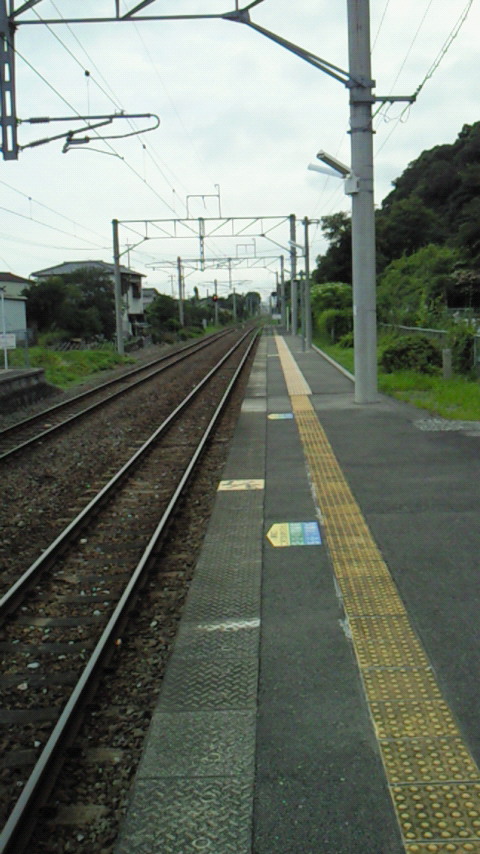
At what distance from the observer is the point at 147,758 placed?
3809mm

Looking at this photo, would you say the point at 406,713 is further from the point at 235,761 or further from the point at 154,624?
the point at 154,624

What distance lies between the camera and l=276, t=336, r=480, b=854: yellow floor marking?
3.21m

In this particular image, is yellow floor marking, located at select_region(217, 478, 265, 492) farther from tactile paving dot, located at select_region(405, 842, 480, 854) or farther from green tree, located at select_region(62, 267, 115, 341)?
green tree, located at select_region(62, 267, 115, 341)

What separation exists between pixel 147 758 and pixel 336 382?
18587mm

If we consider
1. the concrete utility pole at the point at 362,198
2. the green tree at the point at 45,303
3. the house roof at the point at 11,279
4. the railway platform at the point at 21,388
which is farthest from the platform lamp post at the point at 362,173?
the house roof at the point at 11,279

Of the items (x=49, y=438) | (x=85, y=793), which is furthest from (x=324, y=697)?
(x=49, y=438)

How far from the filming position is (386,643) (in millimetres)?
4891

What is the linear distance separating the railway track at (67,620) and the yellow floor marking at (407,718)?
4.72 feet

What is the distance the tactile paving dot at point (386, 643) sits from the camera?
4656 millimetres

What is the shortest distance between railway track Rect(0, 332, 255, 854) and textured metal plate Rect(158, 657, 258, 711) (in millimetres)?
438

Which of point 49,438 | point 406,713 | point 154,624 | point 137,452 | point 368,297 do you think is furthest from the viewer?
point 368,297

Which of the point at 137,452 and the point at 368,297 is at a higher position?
the point at 368,297

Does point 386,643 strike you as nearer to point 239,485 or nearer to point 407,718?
point 407,718

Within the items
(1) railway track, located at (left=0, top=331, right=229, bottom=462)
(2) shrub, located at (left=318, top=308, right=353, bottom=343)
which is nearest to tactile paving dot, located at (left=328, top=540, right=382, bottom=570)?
(1) railway track, located at (left=0, top=331, right=229, bottom=462)
